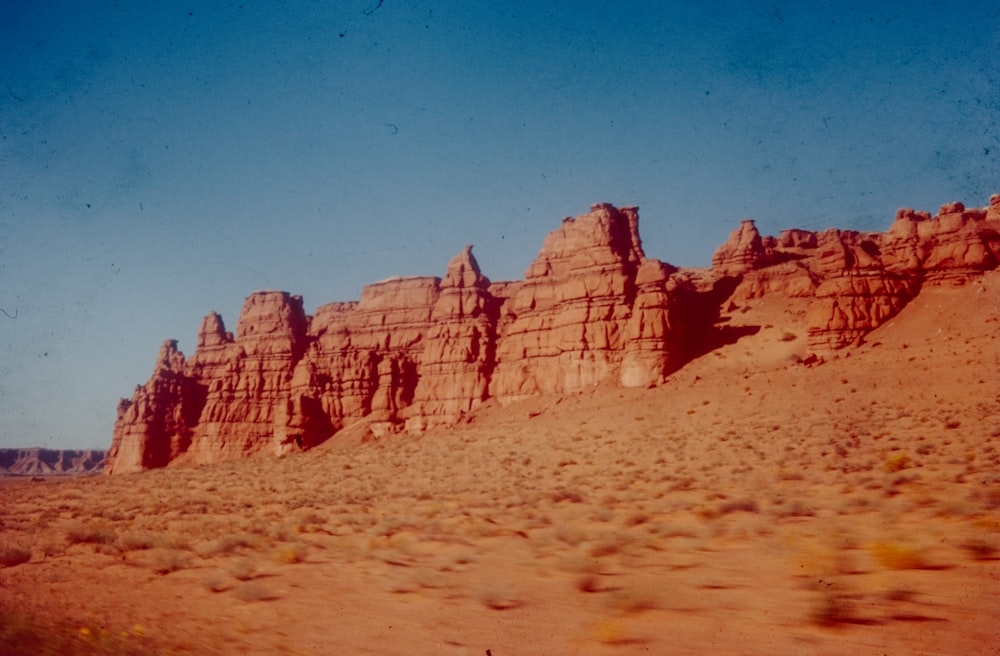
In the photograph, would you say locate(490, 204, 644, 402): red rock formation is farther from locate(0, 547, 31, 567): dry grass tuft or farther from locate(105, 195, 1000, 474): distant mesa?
locate(0, 547, 31, 567): dry grass tuft

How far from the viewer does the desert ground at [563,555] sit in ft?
17.9

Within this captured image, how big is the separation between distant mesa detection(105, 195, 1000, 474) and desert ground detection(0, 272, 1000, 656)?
21.9 metres

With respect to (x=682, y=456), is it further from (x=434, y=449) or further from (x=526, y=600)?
(x=434, y=449)

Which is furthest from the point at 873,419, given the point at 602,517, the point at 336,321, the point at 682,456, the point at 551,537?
the point at 336,321

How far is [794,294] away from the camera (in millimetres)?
51281

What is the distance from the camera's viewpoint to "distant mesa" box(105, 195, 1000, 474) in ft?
A: 139

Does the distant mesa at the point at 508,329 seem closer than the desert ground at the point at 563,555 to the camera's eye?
No

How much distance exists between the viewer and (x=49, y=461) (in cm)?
14538

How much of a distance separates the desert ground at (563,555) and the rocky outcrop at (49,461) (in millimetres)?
149462

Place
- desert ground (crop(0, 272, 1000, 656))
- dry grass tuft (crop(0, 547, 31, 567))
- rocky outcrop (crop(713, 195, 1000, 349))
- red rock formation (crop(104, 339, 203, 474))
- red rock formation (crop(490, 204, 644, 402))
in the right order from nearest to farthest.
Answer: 1. desert ground (crop(0, 272, 1000, 656))
2. dry grass tuft (crop(0, 547, 31, 567))
3. rocky outcrop (crop(713, 195, 1000, 349))
4. red rock formation (crop(490, 204, 644, 402))
5. red rock formation (crop(104, 339, 203, 474))

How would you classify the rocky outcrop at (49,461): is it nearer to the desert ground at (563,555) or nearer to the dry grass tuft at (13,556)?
the desert ground at (563,555)

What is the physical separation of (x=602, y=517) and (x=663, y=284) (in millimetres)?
38487

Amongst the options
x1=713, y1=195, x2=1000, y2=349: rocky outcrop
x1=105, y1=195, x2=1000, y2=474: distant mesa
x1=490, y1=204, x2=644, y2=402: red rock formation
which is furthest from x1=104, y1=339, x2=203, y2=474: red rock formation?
x1=713, y1=195, x2=1000, y2=349: rocky outcrop

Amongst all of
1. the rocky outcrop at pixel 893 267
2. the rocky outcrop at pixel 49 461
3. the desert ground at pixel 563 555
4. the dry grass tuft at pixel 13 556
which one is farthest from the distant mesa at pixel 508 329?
the rocky outcrop at pixel 49 461
